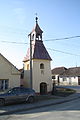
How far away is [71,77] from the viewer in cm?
5906

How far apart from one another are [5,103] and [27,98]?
8.54 feet

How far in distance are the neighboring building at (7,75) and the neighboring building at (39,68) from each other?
3.66m

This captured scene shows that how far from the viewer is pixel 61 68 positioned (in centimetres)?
6981

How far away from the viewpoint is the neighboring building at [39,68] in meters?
28.2

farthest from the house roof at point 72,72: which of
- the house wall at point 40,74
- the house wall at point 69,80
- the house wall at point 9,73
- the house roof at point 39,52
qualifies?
the house wall at point 9,73

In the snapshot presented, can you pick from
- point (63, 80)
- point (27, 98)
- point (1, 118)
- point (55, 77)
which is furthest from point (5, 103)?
point (55, 77)

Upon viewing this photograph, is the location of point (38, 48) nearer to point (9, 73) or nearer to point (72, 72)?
point (9, 73)

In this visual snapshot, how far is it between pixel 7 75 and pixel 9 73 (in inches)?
15.1

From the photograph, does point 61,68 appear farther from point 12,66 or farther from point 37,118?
point 37,118

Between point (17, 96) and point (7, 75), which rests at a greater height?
point (7, 75)

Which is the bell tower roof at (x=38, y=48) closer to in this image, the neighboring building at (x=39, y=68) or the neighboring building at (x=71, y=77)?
the neighboring building at (x=39, y=68)

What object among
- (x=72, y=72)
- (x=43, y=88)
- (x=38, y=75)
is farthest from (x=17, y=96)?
(x=72, y=72)

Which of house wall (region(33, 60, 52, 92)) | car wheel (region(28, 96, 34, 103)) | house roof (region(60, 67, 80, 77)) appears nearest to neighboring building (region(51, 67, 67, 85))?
house roof (region(60, 67, 80, 77))

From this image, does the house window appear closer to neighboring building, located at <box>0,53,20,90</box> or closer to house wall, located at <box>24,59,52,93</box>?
neighboring building, located at <box>0,53,20,90</box>
